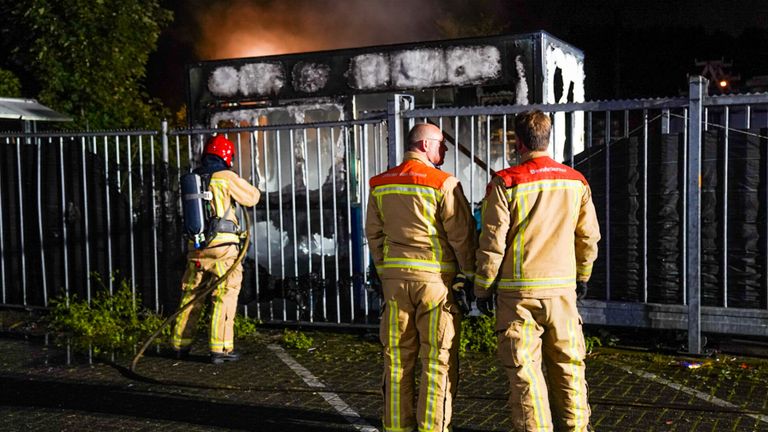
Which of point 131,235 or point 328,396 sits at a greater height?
point 131,235

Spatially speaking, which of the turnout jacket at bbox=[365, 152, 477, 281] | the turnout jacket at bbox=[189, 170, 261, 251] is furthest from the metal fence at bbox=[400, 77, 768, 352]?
the turnout jacket at bbox=[365, 152, 477, 281]

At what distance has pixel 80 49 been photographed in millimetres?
16453

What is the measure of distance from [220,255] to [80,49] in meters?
10.8

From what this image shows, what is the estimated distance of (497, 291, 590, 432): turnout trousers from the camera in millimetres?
4375

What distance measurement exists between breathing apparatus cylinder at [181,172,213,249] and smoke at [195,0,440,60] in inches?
590

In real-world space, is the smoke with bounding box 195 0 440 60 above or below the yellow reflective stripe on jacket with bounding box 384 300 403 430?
above

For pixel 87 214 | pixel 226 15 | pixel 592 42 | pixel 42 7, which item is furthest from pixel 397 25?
pixel 592 42

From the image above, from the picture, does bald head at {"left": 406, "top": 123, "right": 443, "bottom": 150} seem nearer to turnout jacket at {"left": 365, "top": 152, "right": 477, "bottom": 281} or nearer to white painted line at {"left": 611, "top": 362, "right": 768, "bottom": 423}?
turnout jacket at {"left": 365, "top": 152, "right": 477, "bottom": 281}

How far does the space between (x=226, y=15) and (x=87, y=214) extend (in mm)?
17936

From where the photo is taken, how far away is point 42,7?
15922 millimetres

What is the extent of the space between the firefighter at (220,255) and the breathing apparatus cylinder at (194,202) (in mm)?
81

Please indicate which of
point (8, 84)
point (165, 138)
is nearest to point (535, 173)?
point (165, 138)

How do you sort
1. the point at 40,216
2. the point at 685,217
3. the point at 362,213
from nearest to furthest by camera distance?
the point at 685,217, the point at 362,213, the point at 40,216

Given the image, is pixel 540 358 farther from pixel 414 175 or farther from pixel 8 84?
pixel 8 84
